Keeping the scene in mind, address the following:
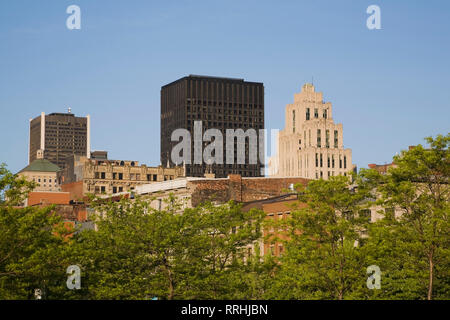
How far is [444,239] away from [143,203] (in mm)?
24255

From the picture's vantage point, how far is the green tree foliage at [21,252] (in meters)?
56.4

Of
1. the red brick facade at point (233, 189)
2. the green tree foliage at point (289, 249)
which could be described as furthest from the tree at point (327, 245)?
the red brick facade at point (233, 189)

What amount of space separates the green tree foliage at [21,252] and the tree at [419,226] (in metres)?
22.6

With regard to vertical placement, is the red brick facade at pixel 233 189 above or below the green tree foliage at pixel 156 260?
above

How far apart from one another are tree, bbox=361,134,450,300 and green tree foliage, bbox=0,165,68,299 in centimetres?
2262

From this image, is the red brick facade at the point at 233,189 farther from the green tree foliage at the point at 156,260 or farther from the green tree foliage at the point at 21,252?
the green tree foliage at the point at 21,252

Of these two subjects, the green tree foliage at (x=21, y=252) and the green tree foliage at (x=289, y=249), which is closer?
the green tree foliage at (x=21, y=252)

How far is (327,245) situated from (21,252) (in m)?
22.4

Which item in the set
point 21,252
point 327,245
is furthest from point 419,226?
point 21,252

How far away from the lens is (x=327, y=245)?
220 feet

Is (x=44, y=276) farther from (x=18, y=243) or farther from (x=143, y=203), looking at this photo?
(x=143, y=203)

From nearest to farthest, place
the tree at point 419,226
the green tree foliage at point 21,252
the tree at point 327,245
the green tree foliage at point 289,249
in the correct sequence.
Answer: the green tree foliage at point 21,252, the green tree foliage at point 289,249, the tree at point 419,226, the tree at point 327,245

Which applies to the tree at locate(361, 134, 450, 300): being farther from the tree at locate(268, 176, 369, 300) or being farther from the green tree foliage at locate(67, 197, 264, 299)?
the green tree foliage at locate(67, 197, 264, 299)
